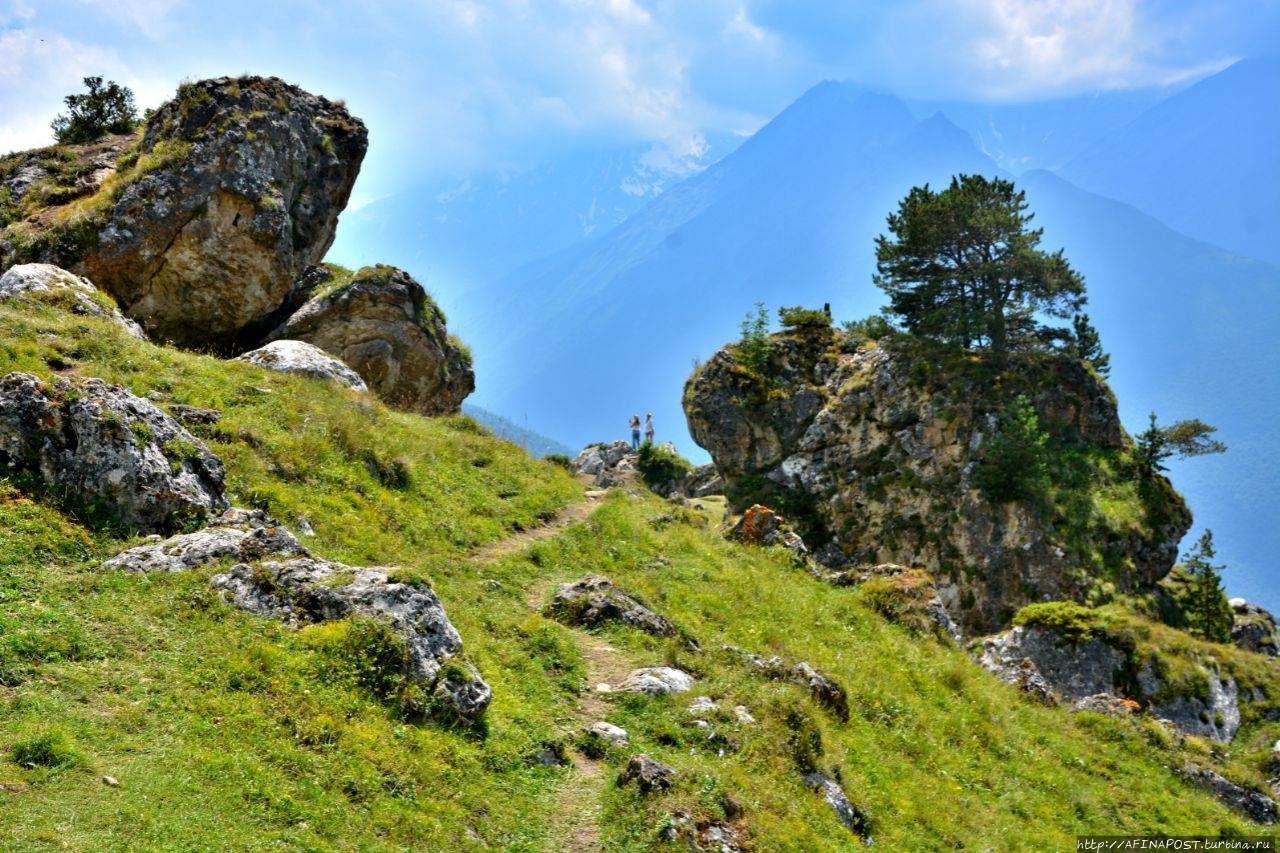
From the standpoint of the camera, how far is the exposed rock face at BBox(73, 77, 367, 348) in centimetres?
2833

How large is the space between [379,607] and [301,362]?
16.6 metres

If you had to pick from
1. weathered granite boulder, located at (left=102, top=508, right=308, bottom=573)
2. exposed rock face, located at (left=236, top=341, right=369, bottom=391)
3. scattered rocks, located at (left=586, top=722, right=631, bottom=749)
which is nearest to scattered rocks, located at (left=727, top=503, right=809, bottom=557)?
exposed rock face, located at (left=236, top=341, right=369, bottom=391)

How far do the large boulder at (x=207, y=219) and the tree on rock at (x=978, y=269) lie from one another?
36.0m

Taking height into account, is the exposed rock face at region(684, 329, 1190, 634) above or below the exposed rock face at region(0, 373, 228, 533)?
above

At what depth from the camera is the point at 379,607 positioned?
10.6m

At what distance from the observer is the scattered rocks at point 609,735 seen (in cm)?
1090

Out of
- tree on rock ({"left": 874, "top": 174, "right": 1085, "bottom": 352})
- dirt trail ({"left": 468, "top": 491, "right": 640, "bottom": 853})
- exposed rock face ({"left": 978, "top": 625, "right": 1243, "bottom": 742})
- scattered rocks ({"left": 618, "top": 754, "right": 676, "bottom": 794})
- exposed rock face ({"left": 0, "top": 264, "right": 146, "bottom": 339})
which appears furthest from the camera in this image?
tree on rock ({"left": 874, "top": 174, "right": 1085, "bottom": 352})

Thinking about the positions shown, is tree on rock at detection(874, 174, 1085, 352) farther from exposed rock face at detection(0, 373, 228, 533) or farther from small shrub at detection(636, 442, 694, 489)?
exposed rock face at detection(0, 373, 228, 533)

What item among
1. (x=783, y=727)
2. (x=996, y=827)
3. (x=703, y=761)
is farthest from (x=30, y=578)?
(x=996, y=827)

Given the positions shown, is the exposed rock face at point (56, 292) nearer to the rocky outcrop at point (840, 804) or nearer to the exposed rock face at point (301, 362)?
the exposed rock face at point (301, 362)

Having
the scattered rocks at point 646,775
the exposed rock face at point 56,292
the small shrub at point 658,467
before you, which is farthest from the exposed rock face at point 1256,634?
the exposed rock face at point 56,292

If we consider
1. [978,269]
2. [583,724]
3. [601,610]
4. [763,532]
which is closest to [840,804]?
[583,724]

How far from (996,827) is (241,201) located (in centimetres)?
3242

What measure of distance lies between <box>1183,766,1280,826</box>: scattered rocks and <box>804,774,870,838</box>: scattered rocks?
40.7 feet
